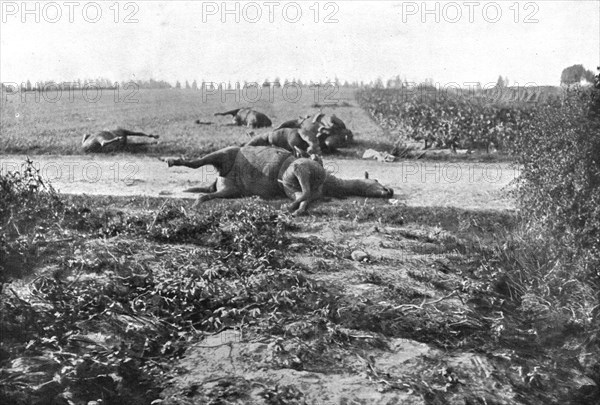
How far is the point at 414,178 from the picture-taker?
7422 millimetres

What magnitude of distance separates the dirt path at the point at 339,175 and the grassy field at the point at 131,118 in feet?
0.76

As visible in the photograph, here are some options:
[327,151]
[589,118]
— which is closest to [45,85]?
[327,151]

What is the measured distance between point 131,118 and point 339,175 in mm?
2501

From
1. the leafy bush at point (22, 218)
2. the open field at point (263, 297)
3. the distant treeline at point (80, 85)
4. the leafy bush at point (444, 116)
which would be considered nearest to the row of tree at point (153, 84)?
the distant treeline at point (80, 85)

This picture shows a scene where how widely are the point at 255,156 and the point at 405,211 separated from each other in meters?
1.69

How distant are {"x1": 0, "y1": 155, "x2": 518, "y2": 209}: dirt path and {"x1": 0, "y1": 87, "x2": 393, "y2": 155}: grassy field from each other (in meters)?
0.23

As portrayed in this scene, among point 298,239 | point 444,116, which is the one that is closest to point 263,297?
point 298,239

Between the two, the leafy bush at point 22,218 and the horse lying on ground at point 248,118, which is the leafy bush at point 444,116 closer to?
the horse lying on ground at point 248,118

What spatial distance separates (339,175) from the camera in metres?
7.50

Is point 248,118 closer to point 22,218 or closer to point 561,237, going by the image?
Answer: point 22,218

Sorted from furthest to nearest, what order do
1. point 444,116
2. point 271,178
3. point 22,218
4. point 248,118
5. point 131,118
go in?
1. point 444,116
2. point 248,118
3. point 131,118
4. point 271,178
5. point 22,218

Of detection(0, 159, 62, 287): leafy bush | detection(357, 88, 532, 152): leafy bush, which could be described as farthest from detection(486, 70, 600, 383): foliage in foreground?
detection(0, 159, 62, 287): leafy bush

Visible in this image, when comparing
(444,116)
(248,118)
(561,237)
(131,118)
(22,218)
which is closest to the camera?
(561,237)

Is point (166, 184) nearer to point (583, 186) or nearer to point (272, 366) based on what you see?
point (272, 366)
